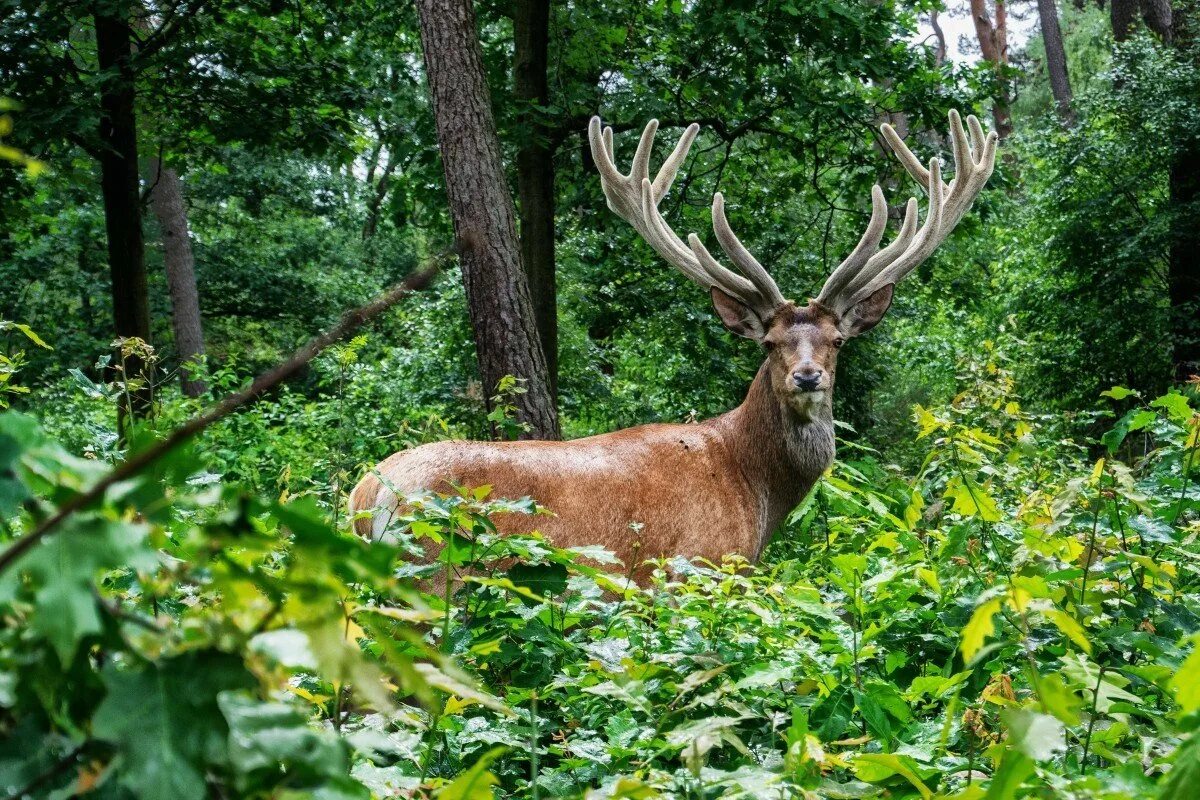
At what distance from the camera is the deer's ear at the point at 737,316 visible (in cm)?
657

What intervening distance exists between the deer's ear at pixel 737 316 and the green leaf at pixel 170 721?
5.59 metres

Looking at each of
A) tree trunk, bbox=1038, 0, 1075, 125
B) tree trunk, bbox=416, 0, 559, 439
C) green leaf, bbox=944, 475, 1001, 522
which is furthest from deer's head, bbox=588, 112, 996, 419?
tree trunk, bbox=1038, 0, 1075, 125

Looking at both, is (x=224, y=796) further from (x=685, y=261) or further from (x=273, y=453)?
(x=273, y=453)

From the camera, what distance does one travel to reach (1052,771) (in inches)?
93.3

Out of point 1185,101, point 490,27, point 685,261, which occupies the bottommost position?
point 685,261

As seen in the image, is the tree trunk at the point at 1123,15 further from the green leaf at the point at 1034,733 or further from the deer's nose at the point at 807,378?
the green leaf at the point at 1034,733

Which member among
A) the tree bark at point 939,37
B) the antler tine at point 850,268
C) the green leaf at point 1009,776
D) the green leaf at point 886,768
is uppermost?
the tree bark at point 939,37

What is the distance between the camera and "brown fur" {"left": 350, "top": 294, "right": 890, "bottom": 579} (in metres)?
5.25

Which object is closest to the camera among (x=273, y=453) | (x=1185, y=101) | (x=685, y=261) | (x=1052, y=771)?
(x=1052, y=771)

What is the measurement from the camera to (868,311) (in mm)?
6664

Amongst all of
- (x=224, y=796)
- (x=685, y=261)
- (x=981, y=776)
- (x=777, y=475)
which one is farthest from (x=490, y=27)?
(x=224, y=796)

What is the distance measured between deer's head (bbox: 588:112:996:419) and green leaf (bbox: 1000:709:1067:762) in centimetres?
443

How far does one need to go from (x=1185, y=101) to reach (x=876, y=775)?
530 inches

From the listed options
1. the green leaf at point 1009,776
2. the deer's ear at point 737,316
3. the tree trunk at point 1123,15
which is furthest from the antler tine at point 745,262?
the tree trunk at point 1123,15
